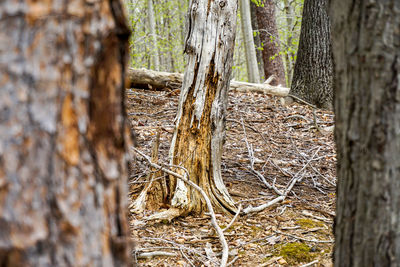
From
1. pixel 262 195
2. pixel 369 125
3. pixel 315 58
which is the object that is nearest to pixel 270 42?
pixel 315 58

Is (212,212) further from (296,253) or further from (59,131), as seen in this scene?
(59,131)

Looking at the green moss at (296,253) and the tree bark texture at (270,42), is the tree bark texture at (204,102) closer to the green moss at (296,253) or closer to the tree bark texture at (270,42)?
the green moss at (296,253)

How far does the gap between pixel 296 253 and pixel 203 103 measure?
1504 millimetres

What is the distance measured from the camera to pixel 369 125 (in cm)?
133

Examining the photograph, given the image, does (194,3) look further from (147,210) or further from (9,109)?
(9,109)

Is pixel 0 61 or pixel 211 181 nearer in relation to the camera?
pixel 0 61

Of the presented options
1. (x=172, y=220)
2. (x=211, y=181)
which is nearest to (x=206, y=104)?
(x=211, y=181)

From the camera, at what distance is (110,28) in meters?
0.96

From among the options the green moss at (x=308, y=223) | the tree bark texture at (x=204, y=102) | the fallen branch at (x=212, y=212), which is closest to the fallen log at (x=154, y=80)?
the tree bark texture at (x=204, y=102)

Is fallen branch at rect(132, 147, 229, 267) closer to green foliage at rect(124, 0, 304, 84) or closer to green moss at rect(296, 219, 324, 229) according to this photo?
green moss at rect(296, 219, 324, 229)

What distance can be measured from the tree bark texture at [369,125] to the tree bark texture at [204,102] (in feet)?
6.03

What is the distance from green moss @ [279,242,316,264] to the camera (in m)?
2.69

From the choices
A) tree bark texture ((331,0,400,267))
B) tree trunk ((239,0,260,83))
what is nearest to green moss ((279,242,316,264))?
tree bark texture ((331,0,400,267))

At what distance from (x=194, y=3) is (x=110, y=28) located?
246cm
